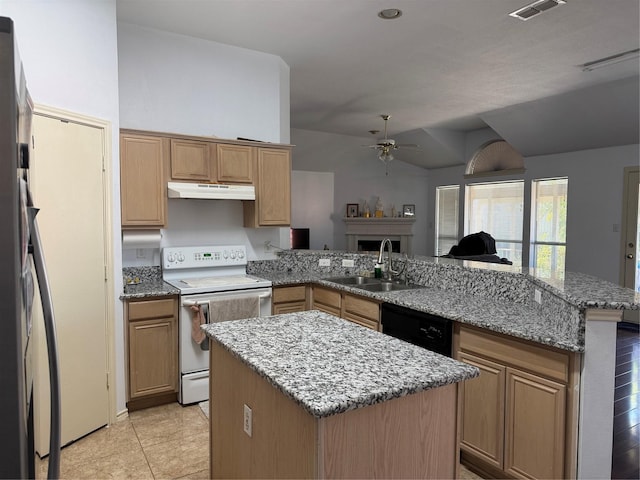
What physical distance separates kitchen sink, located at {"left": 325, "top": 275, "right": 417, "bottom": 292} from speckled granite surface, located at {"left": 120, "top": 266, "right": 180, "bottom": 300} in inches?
53.5

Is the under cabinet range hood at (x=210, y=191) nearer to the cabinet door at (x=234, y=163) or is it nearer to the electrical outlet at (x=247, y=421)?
the cabinet door at (x=234, y=163)

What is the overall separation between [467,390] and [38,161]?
8.91 feet

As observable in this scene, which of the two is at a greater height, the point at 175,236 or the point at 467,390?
the point at 175,236

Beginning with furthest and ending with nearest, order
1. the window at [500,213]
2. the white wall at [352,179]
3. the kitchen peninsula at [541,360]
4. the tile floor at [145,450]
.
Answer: the white wall at [352,179]
the window at [500,213]
the tile floor at [145,450]
the kitchen peninsula at [541,360]

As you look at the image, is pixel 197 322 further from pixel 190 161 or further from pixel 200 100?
pixel 200 100

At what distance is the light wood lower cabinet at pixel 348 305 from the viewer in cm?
311

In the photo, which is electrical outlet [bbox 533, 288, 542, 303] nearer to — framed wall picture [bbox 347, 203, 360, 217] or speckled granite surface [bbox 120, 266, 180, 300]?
speckled granite surface [bbox 120, 266, 180, 300]

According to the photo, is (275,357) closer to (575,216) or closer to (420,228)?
(575,216)

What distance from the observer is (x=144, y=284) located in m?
3.53

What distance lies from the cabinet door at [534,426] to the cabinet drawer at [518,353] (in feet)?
0.15

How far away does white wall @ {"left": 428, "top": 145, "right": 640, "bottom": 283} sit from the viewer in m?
6.02

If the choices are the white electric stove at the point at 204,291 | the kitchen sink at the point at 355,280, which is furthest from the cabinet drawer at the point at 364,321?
the white electric stove at the point at 204,291

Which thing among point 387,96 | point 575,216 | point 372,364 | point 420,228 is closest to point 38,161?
point 372,364

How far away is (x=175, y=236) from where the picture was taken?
385 centimetres
